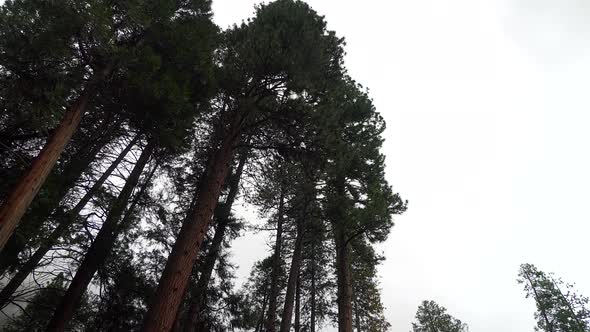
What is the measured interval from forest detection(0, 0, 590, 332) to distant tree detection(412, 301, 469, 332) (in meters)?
28.0

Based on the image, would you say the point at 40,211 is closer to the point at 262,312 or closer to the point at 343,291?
the point at 343,291

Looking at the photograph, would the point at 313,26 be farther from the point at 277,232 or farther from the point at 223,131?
the point at 277,232

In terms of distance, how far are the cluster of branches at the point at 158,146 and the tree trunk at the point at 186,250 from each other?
0.03 meters

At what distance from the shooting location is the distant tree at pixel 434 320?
31.9 metres

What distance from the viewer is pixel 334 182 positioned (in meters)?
10.6

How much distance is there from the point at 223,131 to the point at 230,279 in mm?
5636

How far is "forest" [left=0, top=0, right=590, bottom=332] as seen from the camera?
5078 millimetres

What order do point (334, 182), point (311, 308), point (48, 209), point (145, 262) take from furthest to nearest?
point (311, 308) < point (334, 182) < point (145, 262) < point (48, 209)

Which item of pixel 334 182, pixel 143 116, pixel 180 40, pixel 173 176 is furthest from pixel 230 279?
pixel 180 40

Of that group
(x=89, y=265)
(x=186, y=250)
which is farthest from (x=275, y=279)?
(x=186, y=250)

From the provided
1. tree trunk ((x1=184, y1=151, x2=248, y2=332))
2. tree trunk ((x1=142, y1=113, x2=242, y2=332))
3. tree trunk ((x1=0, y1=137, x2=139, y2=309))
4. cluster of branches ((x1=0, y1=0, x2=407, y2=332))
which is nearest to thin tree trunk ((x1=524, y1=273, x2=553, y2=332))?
cluster of branches ((x1=0, y1=0, x2=407, y2=332))

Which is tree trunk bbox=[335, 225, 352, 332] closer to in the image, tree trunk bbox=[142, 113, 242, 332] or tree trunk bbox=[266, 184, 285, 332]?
tree trunk bbox=[266, 184, 285, 332]

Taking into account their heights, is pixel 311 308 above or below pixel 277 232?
below

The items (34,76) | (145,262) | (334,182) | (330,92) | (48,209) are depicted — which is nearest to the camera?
(34,76)
